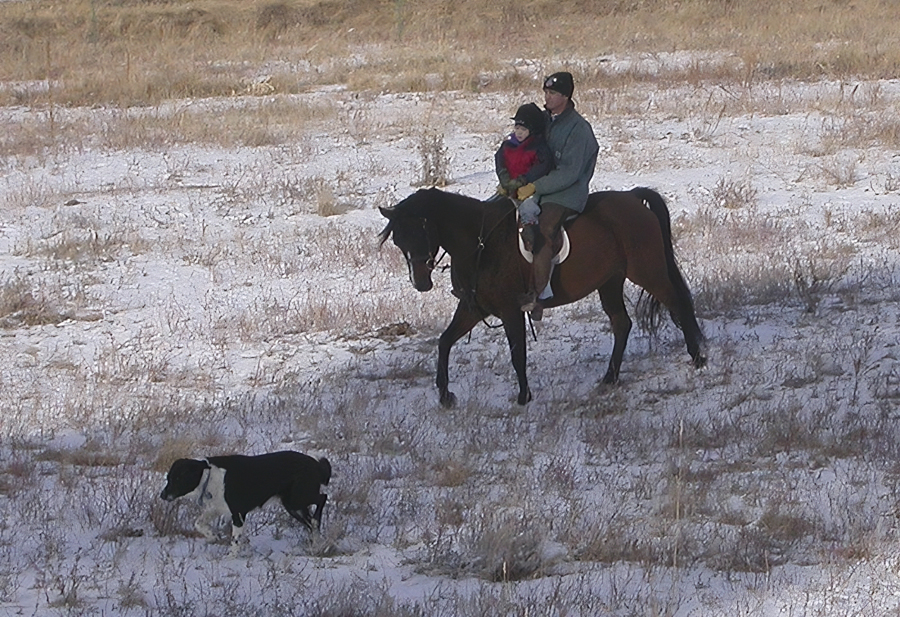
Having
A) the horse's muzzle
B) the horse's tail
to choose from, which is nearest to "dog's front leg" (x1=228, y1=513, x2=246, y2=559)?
the horse's muzzle

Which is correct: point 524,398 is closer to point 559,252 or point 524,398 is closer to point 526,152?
point 559,252

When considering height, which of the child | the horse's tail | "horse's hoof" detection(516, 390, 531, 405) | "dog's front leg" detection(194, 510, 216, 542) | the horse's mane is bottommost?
"horse's hoof" detection(516, 390, 531, 405)

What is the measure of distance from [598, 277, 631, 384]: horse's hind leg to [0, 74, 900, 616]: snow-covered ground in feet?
0.86

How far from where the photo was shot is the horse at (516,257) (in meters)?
7.23

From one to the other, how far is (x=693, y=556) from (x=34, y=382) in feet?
17.8

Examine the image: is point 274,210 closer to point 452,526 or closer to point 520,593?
point 452,526

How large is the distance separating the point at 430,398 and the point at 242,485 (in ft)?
9.30

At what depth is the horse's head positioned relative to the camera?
23.2ft

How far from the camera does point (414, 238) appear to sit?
7.10 metres

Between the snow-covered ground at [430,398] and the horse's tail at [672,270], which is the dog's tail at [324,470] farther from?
the horse's tail at [672,270]

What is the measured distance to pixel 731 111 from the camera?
16.9 meters

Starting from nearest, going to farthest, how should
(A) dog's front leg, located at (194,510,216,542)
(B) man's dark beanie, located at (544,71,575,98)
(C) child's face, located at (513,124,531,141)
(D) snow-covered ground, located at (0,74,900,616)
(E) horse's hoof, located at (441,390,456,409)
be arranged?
(D) snow-covered ground, located at (0,74,900,616) < (A) dog's front leg, located at (194,510,216,542) < (B) man's dark beanie, located at (544,71,575,98) < (C) child's face, located at (513,124,531,141) < (E) horse's hoof, located at (441,390,456,409)

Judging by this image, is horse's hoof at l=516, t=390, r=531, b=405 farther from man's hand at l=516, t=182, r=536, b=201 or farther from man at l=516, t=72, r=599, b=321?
man's hand at l=516, t=182, r=536, b=201

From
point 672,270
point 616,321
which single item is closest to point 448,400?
point 616,321
